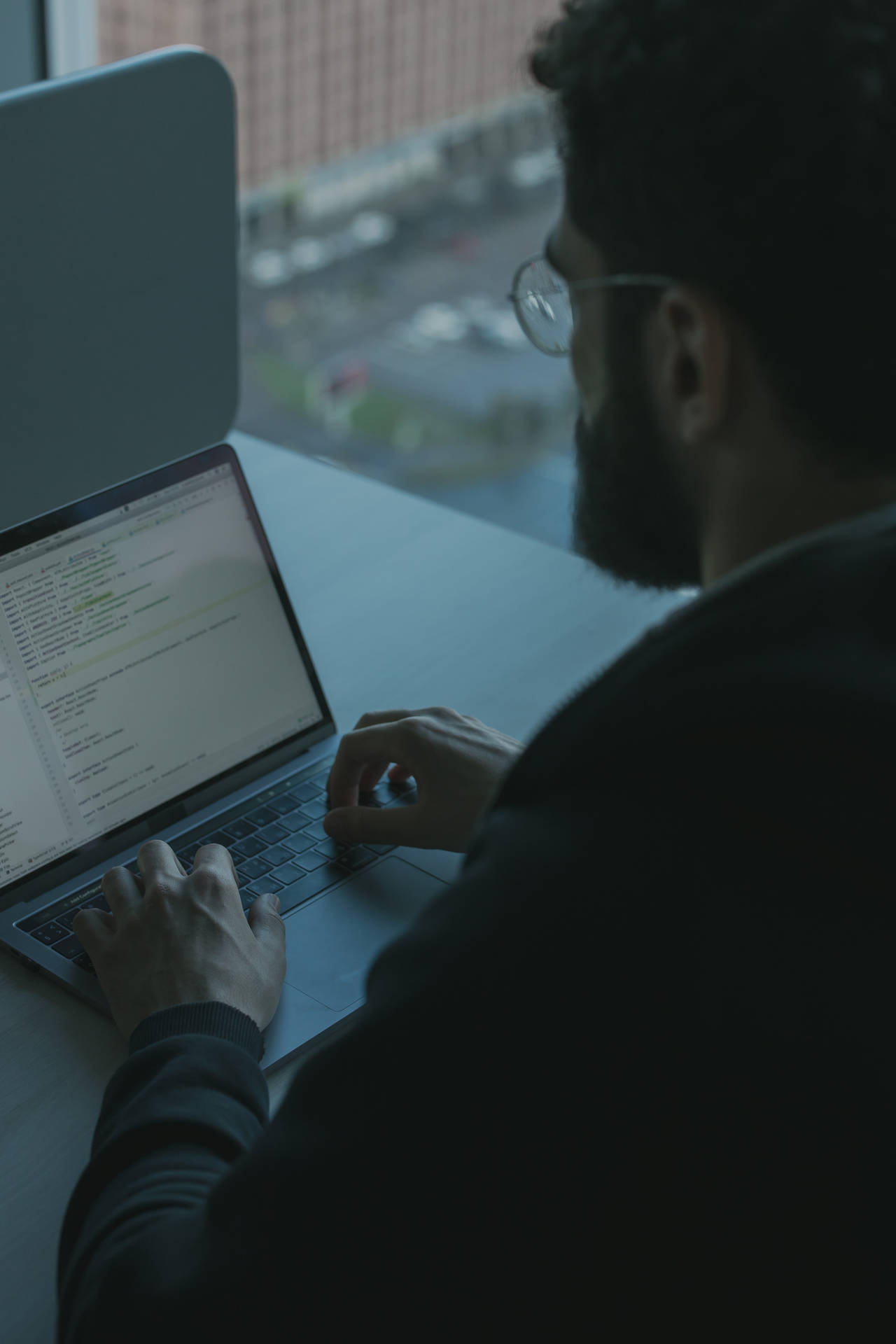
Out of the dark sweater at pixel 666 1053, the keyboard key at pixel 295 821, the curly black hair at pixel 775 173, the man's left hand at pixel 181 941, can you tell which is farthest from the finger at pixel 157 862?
the curly black hair at pixel 775 173

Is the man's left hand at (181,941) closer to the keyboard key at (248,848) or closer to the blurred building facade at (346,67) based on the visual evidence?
the keyboard key at (248,848)

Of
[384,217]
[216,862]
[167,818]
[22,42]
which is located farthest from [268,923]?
[384,217]

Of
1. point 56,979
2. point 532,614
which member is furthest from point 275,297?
point 56,979

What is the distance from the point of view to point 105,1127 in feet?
2.14

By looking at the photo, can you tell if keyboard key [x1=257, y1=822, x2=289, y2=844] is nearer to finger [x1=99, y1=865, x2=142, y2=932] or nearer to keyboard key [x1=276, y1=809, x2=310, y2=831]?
keyboard key [x1=276, y1=809, x2=310, y2=831]

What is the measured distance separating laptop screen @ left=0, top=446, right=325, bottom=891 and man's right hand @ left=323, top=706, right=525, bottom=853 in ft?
0.31

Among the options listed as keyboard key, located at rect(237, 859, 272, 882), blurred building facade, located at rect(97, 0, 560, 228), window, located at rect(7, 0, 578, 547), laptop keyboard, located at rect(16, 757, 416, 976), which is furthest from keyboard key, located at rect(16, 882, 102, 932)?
blurred building facade, located at rect(97, 0, 560, 228)

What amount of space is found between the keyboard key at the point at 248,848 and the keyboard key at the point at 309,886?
0.05m

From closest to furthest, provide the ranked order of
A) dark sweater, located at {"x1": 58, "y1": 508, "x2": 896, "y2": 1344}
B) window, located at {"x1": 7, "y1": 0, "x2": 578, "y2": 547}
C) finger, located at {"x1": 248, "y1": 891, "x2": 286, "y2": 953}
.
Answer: dark sweater, located at {"x1": 58, "y1": 508, "x2": 896, "y2": 1344}, finger, located at {"x1": 248, "y1": 891, "x2": 286, "y2": 953}, window, located at {"x1": 7, "y1": 0, "x2": 578, "y2": 547}

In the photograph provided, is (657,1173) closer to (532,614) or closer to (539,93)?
(539,93)

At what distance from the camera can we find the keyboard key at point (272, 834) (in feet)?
3.11

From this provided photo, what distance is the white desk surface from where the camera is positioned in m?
0.73

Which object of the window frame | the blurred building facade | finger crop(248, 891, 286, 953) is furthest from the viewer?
the blurred building facade

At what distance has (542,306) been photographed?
2.55ft
